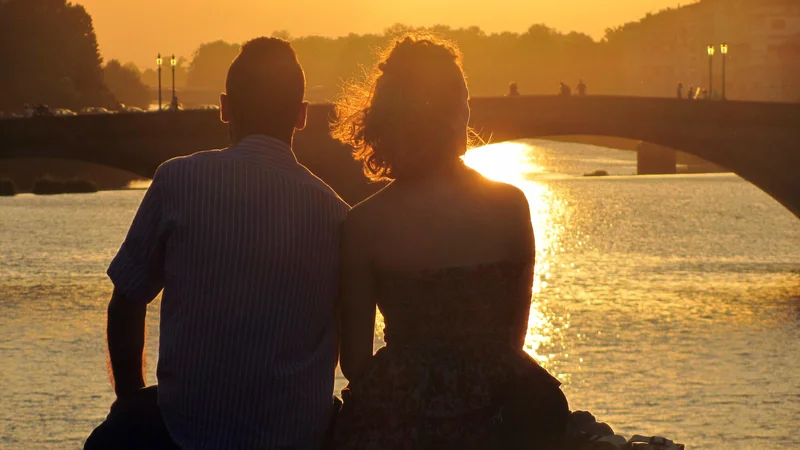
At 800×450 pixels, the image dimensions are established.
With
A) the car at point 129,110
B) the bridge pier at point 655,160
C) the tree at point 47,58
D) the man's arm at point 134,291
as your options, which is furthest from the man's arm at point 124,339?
the bridge pier at point 655,160

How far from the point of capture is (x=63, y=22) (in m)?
84.9

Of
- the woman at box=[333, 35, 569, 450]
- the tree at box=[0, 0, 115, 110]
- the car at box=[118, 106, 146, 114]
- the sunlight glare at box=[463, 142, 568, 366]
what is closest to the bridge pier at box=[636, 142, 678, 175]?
the sunlight glare at box=[463, 142, 568, 366]

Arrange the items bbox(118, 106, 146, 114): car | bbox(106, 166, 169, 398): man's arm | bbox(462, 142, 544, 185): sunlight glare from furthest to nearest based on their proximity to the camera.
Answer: bbox(462, 142, 544, 185): sunlight glare, bbox(118, 106, 146, 114): car, bbox(106, 166, 169, 398): man's arm

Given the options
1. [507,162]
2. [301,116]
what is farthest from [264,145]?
[507,162]

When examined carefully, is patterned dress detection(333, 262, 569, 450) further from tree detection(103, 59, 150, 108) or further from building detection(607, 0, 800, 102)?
tree detection(103, 59, 150, 108)

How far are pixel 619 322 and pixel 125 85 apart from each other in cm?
10518

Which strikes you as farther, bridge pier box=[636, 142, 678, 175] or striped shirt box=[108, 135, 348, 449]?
bridge pier box=[636, 142, 678, 175]

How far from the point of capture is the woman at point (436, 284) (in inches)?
139

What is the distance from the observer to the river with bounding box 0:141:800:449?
20203 mm

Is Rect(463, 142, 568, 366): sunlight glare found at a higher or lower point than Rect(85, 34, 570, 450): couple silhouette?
lower

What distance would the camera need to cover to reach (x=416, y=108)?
3635 millimetres

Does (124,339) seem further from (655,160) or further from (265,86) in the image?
(655,160)

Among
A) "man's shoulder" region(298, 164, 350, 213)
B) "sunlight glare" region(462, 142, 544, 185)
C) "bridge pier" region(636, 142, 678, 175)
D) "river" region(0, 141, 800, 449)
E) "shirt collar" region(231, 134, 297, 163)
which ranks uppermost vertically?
"shirt collar" region(231, 134, 297, 163)

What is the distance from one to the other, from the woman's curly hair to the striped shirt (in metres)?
0.18
